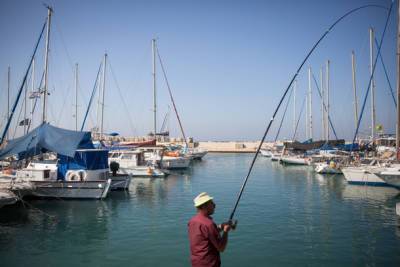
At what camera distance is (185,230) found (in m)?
13.7

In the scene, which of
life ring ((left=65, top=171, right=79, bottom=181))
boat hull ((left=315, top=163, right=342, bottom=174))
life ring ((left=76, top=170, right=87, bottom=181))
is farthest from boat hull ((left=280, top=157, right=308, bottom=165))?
life ring ((left=65, top=171, right=79, bottom=181))

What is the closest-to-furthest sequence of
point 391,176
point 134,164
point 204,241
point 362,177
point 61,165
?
1. point 204,241
2. point 391,176
3. point 61,165
4. point 362,177
5. point 134,164

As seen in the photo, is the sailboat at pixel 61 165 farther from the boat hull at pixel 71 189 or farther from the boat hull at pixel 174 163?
the boat hull at pixel 174 163

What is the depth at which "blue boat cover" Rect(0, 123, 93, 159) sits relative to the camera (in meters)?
20.0

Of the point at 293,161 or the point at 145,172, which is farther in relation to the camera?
the point at 293,161

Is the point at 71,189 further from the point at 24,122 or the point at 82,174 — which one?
the point at 24,122

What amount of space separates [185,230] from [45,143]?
1193 centimetres

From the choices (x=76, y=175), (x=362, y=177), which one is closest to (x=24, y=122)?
(x=76, y=175)

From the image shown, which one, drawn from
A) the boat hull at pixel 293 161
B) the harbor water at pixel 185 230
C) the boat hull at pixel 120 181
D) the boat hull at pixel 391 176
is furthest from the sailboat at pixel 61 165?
the boat hull at pixel 293 161

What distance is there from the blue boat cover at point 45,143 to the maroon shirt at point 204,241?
55.7 ft

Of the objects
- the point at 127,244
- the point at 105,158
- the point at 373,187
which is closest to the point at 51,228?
the point at 127,244

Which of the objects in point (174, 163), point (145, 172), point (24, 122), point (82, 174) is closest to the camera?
point (82, 174)

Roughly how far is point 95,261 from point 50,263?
1.37 meters

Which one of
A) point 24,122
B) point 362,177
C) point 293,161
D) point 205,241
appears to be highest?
point 24,122
